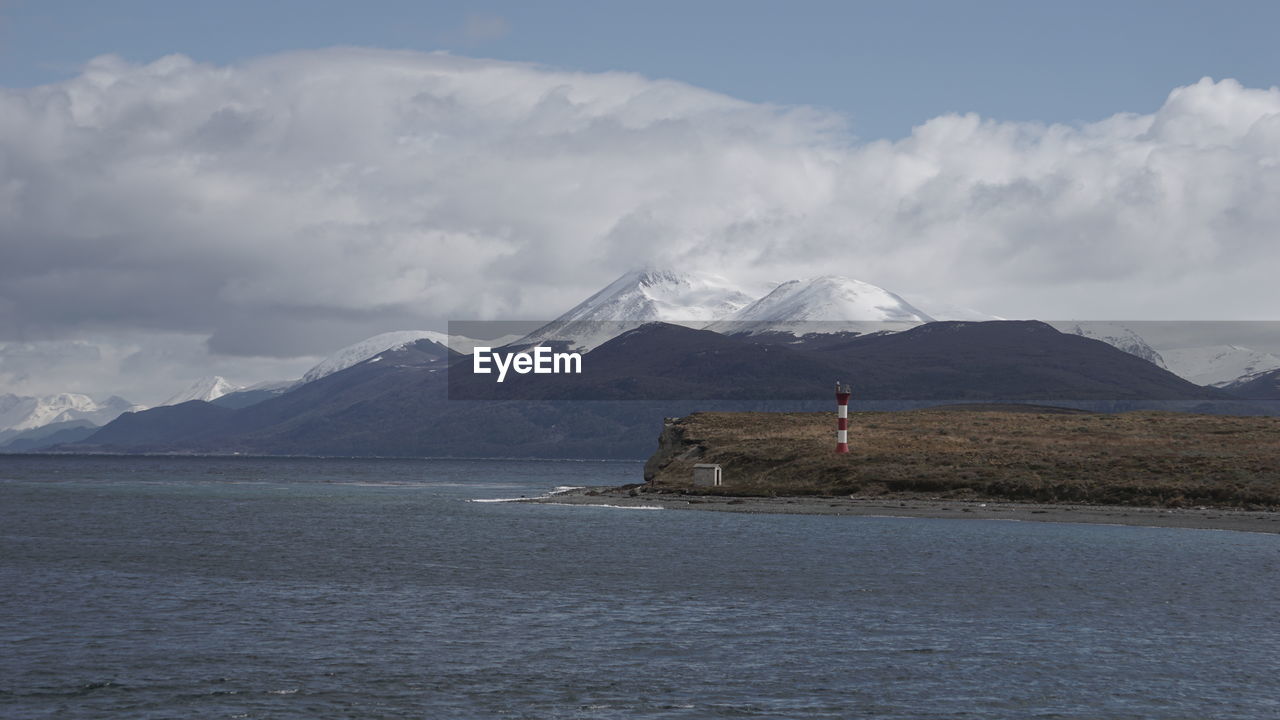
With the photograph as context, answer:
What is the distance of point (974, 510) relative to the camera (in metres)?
86.0

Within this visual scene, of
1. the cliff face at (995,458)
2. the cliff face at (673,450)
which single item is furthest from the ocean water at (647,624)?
the cliff face at (673,450)

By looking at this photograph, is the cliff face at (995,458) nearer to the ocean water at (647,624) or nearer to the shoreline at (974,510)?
the shoreline at (974,510)

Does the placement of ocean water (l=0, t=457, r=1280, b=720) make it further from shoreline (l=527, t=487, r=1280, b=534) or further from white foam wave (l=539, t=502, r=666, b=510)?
white foam wave (l=539, t=502, r=666, b=510)

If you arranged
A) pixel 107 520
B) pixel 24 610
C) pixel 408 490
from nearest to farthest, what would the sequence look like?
pixel 24 610 < pixel 107 520 < pixel 408 490

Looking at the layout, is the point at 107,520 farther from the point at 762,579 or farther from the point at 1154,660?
the point at 1154,660

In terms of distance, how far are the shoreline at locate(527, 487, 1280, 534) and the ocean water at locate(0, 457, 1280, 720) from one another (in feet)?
11.6

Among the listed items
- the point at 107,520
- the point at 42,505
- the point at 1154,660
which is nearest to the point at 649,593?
the point at 1154,660

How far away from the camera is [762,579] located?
53188 mm

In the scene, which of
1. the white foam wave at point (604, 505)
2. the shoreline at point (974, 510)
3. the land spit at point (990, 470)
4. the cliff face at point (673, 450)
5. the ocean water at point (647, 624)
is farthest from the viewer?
the cliff face at point (673, 450)

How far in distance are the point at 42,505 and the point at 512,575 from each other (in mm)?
77811

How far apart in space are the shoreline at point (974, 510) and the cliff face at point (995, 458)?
2.39 m

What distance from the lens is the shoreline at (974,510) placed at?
76.9 m

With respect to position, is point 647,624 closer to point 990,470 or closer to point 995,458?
point 990,470

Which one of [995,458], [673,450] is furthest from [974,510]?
[673,450]
